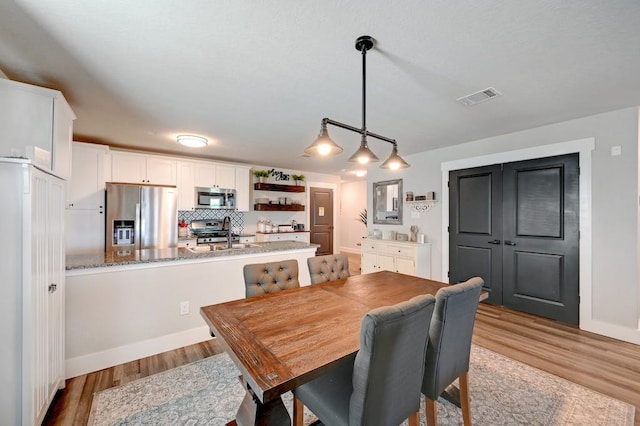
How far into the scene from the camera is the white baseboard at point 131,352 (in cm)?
224

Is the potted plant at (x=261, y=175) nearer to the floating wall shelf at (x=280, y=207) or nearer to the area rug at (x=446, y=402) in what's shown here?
the floating wall shelf at (x=280, y=207)

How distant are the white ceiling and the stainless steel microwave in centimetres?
192

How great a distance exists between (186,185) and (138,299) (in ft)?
9.41

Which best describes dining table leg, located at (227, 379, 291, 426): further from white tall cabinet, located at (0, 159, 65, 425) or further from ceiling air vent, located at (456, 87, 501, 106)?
ceiling air vent, located at (456, 87, 501, 106)

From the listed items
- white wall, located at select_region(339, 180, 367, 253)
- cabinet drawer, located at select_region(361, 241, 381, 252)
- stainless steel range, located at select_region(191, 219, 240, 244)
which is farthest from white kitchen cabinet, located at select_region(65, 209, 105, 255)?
white wall, located at select_region(339, 180, 367, 253)

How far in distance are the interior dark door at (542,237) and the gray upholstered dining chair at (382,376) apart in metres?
3.10

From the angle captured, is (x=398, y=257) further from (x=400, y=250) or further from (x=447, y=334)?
(x=447, y=334)

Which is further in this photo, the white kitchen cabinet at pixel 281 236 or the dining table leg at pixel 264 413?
the white kitchen cabinet at pixel 281 236

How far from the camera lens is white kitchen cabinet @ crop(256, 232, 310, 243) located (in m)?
5.97

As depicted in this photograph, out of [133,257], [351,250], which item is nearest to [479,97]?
[133,257]

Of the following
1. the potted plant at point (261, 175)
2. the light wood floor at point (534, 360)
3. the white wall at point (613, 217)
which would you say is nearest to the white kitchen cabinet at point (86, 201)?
the light wood floor at point (534, 360)

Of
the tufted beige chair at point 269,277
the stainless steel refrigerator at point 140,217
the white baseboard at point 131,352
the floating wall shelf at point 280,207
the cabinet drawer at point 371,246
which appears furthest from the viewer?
→ the floating wall shelf at point 280,207

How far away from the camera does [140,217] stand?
4172 mm

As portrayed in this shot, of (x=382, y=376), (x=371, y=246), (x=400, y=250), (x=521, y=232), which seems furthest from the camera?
(x=371, y=246)
